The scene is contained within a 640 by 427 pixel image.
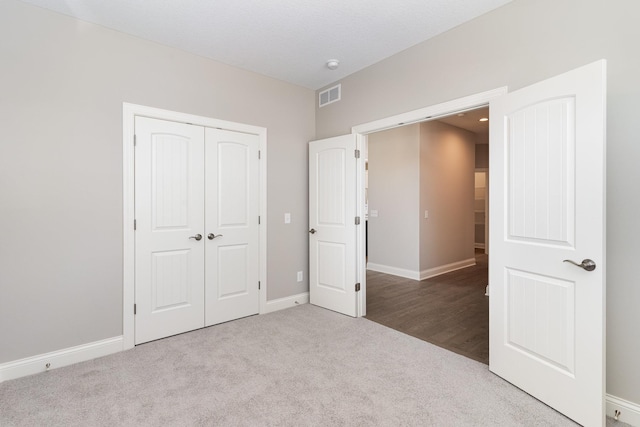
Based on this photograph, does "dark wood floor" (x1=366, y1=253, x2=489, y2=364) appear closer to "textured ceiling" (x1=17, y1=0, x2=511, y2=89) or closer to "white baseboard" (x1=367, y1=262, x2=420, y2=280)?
"white baseboard" (x1=367, y1=262, x2=420, y2=280)

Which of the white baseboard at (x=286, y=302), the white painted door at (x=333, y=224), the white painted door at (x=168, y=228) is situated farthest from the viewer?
the white baseboard at (x=286, y=302)

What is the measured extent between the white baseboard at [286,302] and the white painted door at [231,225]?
0.17 m

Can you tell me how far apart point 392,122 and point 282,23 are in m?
1.44

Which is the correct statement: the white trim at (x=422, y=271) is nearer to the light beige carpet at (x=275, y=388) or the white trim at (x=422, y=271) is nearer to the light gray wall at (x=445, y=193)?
the light gray wall at (x=445, y=193)

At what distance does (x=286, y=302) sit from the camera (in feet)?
13.3

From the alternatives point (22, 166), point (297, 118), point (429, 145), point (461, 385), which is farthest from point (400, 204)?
point (22, 166)

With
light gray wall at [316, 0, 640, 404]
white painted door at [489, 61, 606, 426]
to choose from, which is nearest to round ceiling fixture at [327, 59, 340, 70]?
light gray wall at [316, 0, 640, 404]

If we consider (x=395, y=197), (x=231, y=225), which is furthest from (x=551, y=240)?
(x=395, y=197)

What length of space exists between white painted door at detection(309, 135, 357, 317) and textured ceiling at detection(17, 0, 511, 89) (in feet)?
3.41

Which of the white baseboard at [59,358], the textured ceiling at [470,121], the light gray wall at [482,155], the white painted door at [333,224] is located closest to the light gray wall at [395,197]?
the textured ceiling at [470,121]

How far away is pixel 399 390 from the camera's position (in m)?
2.20

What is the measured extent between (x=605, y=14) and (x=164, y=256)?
397cm

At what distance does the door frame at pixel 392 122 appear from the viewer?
2.61m

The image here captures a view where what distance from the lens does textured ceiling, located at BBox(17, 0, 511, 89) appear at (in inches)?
97.0
